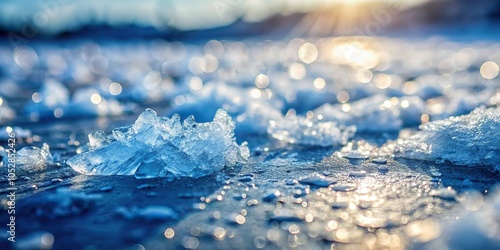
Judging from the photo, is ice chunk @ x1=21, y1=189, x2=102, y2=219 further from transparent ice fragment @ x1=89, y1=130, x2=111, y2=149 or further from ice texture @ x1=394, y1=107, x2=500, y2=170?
ice texture @ x1=394, y1=107, x2=500, y2=170

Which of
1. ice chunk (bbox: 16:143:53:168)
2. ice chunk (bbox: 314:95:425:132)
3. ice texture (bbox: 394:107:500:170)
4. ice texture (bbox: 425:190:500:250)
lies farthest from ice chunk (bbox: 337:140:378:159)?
ice chunk (bbox: 16:143:53:168)

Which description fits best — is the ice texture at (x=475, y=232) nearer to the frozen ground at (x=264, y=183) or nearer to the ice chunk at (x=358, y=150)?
the frozen ground at (x=264, y=183)

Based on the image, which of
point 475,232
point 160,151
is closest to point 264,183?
point 160,151

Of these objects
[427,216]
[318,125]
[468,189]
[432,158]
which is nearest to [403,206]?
[427,216]

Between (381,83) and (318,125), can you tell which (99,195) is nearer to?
(318,125)

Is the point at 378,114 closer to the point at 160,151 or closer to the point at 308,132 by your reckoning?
the point at 308,132

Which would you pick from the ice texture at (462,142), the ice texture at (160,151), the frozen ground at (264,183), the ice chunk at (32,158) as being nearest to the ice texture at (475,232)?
the frozen ground at (264,183)
